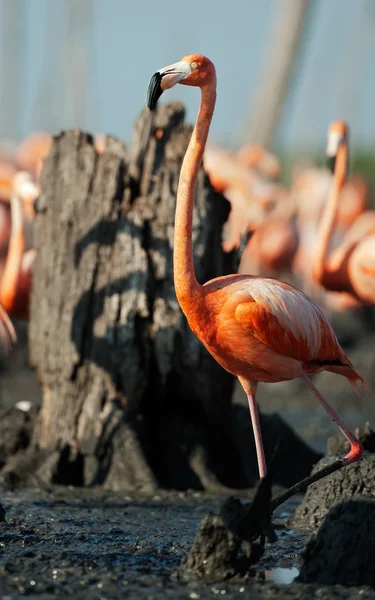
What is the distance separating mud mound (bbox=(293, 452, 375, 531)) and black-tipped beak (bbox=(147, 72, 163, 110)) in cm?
205

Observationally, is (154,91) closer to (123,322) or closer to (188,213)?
(188,213)

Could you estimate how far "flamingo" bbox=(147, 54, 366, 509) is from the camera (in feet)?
14.6

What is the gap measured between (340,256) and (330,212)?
1.47ft

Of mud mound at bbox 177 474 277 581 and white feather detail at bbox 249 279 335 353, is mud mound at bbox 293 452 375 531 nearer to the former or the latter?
white feather detail at bbox 249 279 335 353

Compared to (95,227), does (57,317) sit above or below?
below

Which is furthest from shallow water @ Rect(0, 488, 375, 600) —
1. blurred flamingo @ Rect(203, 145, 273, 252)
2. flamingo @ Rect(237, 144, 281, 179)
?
flamingo @ Rect(237, 144, 281, 179)

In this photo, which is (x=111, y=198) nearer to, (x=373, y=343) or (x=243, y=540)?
(x=243, y=540)

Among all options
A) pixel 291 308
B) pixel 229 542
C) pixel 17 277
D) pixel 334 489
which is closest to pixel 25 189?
pixel 17 277

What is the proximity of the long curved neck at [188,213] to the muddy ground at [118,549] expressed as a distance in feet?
3.61

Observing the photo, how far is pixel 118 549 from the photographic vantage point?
418cm

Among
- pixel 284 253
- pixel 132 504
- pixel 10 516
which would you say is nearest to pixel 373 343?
pixel 284 253

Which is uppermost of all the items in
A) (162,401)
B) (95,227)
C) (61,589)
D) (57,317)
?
(95,227)

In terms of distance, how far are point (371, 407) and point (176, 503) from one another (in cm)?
530

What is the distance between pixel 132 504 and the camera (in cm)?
553
